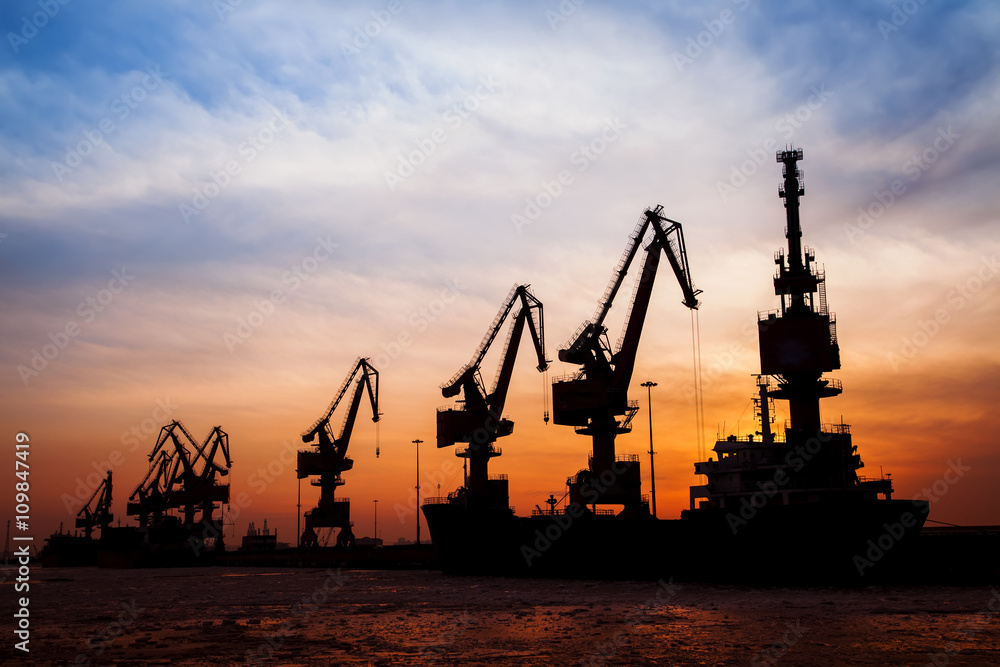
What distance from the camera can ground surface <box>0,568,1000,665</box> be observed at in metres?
21.3

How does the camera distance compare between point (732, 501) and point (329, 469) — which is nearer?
point (732, 501)

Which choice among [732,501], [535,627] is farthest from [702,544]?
[535,627]

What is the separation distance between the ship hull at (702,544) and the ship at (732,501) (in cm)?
7

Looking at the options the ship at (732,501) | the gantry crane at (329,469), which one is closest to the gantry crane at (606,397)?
the ship at (732,501)

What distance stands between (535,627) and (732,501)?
2427 centimetres

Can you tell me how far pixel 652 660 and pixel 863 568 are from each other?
92.4 ft

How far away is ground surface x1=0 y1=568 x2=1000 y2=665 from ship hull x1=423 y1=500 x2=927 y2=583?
9.99 feet

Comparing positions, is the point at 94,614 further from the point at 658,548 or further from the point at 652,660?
the point at 658,548

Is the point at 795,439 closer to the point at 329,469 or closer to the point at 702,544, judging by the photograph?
the point at 702,544

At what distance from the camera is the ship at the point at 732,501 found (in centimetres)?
4334

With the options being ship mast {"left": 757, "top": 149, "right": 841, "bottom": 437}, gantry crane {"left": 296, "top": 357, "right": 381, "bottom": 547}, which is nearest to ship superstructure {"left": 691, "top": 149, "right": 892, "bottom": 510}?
ship mast {"left": 757, "top": 149, "right": 841, "bottom": 437}

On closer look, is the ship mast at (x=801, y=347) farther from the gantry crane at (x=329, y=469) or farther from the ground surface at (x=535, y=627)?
the gantry crane at (x=329, y=469)

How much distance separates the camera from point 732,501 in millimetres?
48000

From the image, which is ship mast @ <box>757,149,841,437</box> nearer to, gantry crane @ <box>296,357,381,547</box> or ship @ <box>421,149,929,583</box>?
ship @ <box>421,149,929,583</box>
